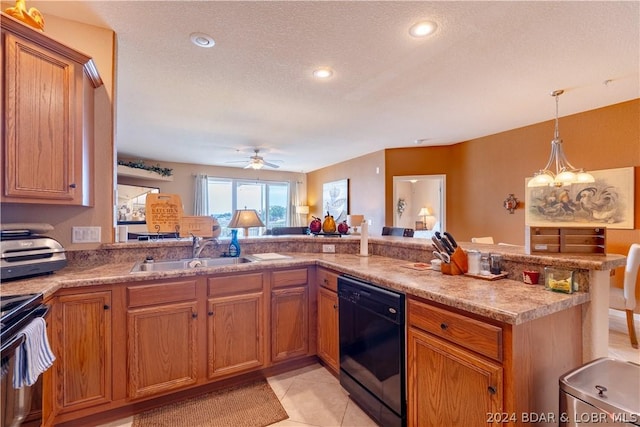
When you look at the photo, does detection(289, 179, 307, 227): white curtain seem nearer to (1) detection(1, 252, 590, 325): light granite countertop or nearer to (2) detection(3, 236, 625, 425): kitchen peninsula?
(2) detection(3, 236, 625, 425): kitchen peninsula

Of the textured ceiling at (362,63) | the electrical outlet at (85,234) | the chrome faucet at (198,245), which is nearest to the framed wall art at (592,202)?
the textured ceiling at (362,63)

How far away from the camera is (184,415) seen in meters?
1.81

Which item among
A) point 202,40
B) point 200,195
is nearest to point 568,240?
point 202,40

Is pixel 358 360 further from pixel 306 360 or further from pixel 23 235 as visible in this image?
pixel 23 235

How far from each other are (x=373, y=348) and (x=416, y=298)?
460 millimetres

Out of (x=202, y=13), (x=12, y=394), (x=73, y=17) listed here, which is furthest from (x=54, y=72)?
(x=12, y=394)

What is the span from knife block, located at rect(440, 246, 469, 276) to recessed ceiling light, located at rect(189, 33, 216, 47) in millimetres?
2268

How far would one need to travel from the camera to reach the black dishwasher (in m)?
1.55

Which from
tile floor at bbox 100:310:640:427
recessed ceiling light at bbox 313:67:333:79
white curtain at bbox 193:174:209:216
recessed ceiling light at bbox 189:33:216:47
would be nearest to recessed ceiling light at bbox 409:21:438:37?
recessed ceiling light at bbox 313:67:333:79

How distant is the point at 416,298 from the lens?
4.89 feet

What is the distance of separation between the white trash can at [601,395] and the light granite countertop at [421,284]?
268 millimetres

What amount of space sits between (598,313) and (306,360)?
1908 millimetres

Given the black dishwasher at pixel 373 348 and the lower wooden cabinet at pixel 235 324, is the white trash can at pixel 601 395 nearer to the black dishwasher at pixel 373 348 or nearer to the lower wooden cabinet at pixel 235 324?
the black dishwasher at pixel 373 348

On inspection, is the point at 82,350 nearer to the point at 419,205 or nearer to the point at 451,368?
the point at 451,368
